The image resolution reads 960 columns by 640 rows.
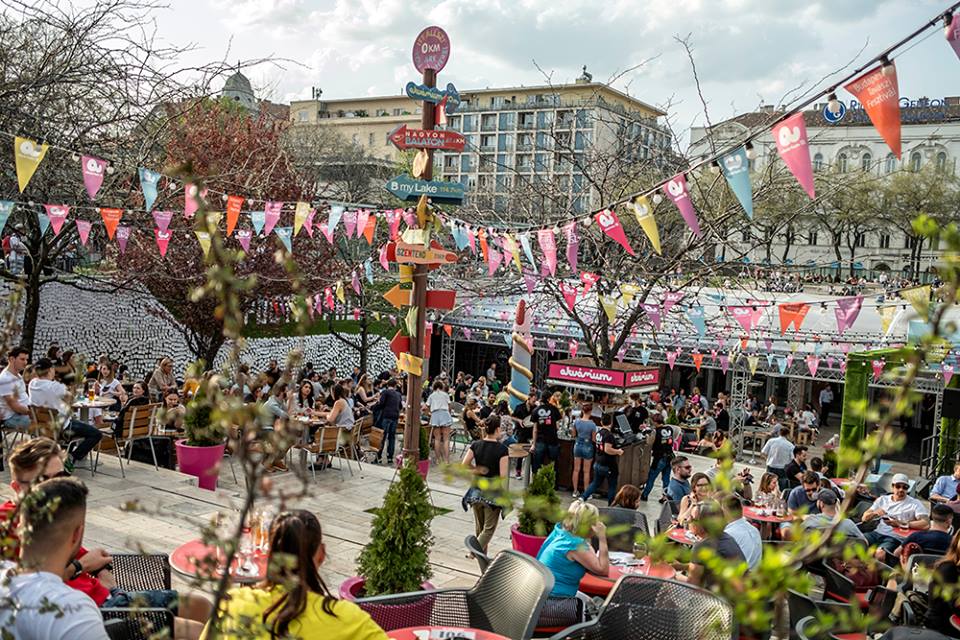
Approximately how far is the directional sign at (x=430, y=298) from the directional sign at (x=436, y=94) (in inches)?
68.5

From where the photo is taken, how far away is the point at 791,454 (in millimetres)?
11641

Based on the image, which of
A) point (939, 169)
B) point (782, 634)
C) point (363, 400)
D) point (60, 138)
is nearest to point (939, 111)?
point (939, 169)

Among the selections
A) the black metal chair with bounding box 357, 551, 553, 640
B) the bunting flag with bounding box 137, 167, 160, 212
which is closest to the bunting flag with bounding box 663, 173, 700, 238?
the black metal chair with bounding box 357, 551, 553, 640

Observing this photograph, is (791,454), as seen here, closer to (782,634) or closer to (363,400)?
(363,400)

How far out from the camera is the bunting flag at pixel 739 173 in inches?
247

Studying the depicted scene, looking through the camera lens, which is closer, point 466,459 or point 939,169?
point 466,459

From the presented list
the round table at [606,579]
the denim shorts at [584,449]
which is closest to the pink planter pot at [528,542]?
the round table at [606,579]

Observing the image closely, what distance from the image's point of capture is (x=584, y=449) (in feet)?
38.3

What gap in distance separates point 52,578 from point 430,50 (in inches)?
245

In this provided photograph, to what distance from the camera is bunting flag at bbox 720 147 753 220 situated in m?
6.27

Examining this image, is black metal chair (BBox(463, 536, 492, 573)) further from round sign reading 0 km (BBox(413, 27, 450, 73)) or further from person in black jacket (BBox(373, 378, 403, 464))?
person in black jacket (BBox(373, 378, 403, 464))

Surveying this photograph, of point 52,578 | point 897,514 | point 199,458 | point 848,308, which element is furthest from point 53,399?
point 848,308

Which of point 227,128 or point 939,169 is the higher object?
point 939,169

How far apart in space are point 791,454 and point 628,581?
7.81 m
